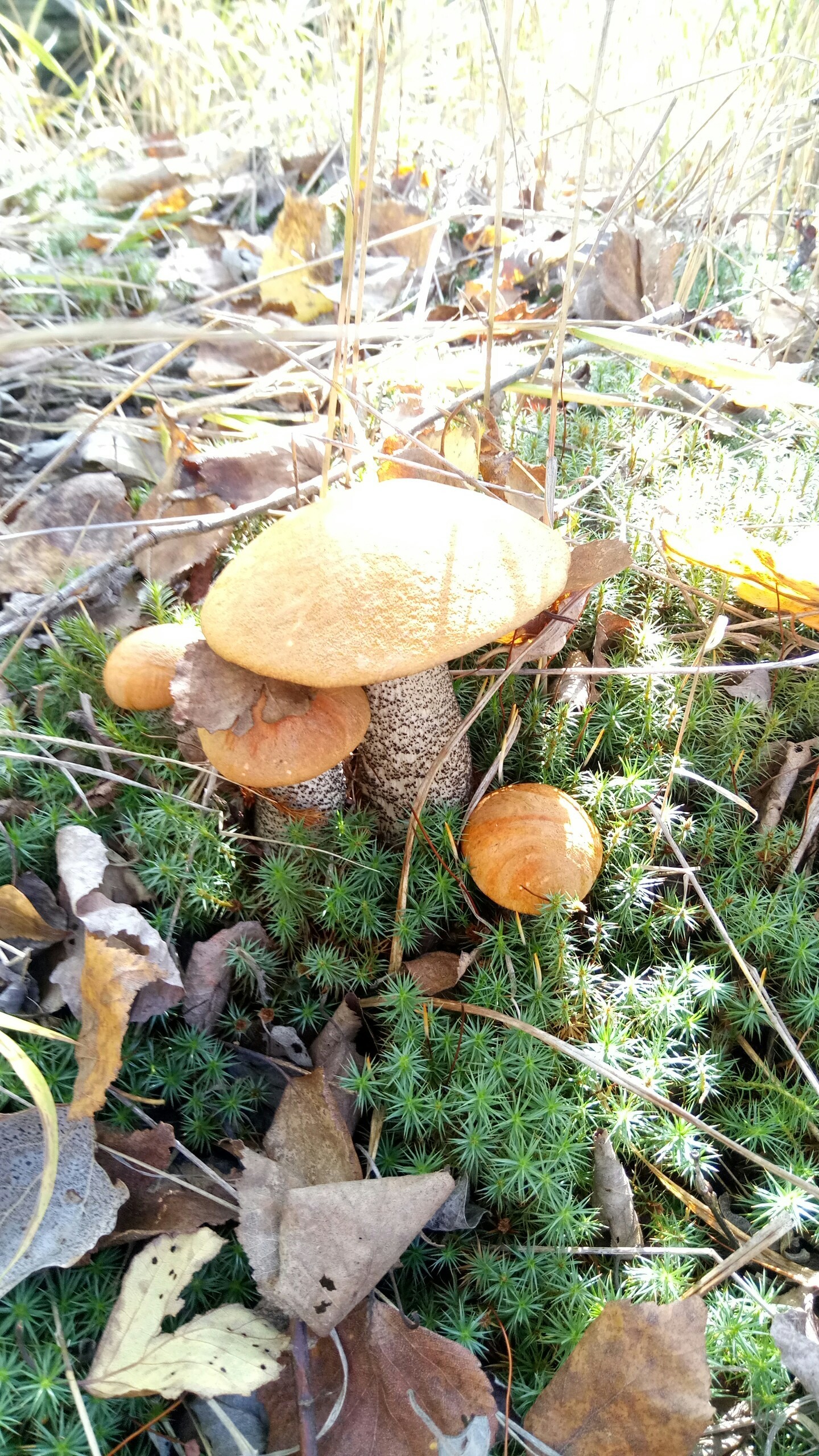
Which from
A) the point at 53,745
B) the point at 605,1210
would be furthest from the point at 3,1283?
the point at 53,745

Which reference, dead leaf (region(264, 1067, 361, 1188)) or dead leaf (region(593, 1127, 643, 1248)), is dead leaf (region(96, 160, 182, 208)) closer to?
dead leaf (region(264, 1067, 361, 1188))

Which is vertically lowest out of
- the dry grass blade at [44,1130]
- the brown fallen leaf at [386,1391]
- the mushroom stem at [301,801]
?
the brown fallen leaf at [386,1391]

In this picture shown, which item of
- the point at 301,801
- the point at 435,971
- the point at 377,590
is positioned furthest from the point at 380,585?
the point at 435,971

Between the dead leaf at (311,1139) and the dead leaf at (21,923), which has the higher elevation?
the dead leaf at (21,923)

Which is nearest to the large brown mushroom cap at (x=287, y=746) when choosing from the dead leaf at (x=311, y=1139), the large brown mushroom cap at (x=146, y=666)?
the large brown mushroom cap at (x=146, y=666)

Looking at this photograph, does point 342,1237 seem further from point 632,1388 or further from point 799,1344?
point 799,1344

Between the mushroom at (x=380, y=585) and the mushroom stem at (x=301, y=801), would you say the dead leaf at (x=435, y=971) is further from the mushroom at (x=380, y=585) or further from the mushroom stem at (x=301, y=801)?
the mushroom at (x=380, y=585)

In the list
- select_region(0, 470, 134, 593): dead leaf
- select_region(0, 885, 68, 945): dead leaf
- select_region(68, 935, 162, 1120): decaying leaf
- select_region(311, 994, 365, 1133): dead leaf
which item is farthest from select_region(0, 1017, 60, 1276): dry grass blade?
select_region(0, 470, 134, 593): dead leaf
